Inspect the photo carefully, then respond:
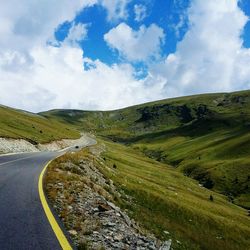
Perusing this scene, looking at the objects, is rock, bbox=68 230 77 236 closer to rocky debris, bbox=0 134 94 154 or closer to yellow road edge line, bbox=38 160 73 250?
yellow road edge line, bbox=38 160 73 250

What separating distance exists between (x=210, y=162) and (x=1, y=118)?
237 ft

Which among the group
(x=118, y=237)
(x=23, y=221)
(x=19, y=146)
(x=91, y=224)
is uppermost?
(x=19, y=146)

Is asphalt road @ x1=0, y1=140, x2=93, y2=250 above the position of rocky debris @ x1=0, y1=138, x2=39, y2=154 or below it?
below

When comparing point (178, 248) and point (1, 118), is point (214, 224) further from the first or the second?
point (1, 118)

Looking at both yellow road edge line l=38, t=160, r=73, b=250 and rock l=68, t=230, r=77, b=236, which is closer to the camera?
yellow road edge line l=38, t=160, r=73, b=250

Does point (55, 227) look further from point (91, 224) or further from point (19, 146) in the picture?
point (19, 146)

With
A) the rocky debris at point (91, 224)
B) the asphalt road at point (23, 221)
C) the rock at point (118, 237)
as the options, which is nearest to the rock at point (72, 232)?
the rocky debris at point (91, 224)

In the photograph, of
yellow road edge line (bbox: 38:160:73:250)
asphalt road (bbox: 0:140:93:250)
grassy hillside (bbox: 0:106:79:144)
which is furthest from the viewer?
grassy hillside (bbox: 0:106:79:144)

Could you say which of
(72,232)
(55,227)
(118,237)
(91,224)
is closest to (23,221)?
(55,227)

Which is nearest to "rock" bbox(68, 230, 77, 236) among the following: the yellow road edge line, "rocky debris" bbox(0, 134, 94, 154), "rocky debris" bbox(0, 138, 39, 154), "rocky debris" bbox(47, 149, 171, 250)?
"rocky debris" bbox(47, 149, 171, 250)

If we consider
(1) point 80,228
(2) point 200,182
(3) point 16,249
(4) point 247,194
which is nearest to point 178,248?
(1) point 80,228

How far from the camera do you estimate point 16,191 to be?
65.0ft

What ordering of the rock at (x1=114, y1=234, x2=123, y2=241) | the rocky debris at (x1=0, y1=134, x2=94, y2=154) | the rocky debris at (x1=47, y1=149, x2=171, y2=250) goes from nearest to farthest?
1. the rocky debris at (x1=47, y1=149, x2=171, y2=250)
2. the rock at (x1=114, y1=234, x2=123, y2=241)
3. the rocky debris at (x1=0, y1=134, x2=94, y2=154)

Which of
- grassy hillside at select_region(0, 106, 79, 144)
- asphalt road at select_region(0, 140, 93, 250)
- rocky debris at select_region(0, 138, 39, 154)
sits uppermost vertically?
grassy hillside at select_region(0, 106, 79, 144)
